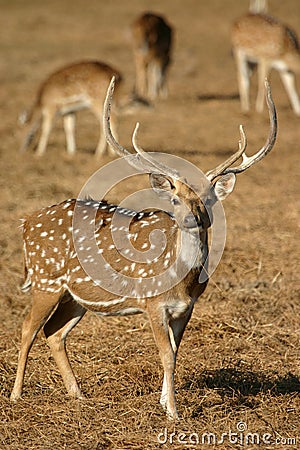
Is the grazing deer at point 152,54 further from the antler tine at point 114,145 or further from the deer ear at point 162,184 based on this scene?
the deer ear at point 162,184

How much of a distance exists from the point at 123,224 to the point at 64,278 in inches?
19.7

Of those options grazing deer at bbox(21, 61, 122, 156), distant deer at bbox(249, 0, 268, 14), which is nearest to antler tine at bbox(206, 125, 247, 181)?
grazing deer at bbox(21, 61, 122, 156)

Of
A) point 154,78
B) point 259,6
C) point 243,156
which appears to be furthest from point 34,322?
point 259,6

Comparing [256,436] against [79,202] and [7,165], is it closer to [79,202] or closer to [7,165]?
[79,202]

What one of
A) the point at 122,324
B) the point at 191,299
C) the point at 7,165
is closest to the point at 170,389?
the point at 191,299

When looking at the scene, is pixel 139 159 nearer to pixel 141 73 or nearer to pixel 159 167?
pixel 159 167

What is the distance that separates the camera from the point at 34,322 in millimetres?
4938

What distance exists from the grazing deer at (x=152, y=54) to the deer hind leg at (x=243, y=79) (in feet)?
5.40

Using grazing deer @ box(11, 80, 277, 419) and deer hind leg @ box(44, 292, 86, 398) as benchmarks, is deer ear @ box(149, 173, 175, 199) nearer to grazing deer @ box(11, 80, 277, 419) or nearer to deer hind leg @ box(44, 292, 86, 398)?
grazing deer @ box(11, 80, 277, 419)

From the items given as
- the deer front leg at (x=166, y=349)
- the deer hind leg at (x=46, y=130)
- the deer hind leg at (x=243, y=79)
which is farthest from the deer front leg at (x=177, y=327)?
the deer hind leg at (x=243, y=79)

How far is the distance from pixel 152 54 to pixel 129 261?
489 inches

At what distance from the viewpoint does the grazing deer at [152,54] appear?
16555mm

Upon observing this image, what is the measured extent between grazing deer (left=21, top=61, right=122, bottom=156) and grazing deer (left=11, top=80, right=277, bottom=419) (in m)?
6.92

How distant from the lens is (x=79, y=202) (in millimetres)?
5293
